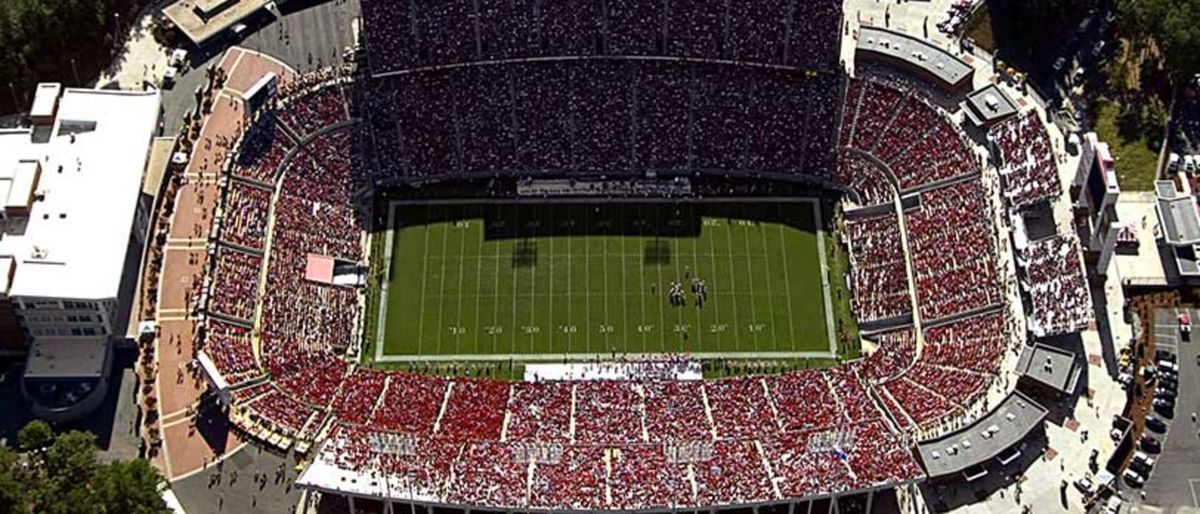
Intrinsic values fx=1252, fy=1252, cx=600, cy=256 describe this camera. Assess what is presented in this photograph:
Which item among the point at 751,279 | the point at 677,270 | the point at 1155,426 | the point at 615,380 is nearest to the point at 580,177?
the point at 677,270

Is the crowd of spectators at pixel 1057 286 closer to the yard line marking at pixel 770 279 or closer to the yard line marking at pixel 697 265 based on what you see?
the yard line marking at pixel 770 279

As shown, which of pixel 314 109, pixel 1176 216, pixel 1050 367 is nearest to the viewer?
pixel 1050 367

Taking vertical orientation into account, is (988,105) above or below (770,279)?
above

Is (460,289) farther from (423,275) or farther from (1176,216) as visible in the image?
(1176,216)

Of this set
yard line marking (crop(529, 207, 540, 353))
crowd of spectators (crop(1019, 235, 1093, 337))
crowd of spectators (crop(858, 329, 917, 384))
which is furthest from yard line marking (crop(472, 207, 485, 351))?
crowd of spectators (crop(1019, 235, 1093, 337))

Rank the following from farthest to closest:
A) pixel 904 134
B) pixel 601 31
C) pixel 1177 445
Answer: pixel 601 31, pixel 904 134, pixel 1177 445

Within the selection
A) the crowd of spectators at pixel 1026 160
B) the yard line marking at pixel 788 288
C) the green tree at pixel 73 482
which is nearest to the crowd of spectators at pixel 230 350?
the green tree at pixel 73 482

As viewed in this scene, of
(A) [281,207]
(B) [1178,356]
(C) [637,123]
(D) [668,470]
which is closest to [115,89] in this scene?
(A) [281,207]
